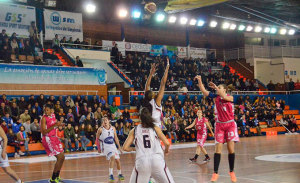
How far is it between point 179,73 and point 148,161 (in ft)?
92.1

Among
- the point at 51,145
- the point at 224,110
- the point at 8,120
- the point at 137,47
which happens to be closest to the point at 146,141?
the point at 224,110

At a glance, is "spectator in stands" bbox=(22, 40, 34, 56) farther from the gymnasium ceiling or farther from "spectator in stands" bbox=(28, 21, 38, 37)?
the gymnasium ceiling

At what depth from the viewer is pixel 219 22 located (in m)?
38.8

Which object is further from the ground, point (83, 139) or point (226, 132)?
point (226, 132)

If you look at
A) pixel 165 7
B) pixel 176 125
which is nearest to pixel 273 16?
pixel 165 7

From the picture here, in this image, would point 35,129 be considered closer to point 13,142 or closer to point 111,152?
point 13,142

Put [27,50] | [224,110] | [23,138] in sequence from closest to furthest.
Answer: [224,110] → [23,138] → [27,50]

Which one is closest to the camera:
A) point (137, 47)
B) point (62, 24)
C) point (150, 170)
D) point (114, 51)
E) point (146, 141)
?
point (150, 170)

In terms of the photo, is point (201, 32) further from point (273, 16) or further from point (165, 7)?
point (165, 7)

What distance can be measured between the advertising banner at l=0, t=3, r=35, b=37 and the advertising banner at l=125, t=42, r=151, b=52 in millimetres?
9160

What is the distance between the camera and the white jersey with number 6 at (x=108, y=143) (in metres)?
11.0

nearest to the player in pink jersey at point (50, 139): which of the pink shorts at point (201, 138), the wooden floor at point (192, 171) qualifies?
the wooden floor at point (192, 171)

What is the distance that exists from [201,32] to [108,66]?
1594 centimetres

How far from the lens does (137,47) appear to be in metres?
35.8
